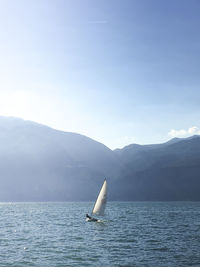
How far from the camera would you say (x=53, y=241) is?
4591cm

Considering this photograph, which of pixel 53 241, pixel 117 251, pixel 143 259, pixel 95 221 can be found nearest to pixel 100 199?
pixel 95 221

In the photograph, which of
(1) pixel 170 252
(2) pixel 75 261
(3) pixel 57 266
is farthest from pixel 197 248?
(3) pixel 57 266

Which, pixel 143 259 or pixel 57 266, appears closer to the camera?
pixel 57 266

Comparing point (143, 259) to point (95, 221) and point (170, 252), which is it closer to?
point (170, 252)

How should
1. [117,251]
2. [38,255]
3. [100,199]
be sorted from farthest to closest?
[100,199] → [117,251] → [38,255]

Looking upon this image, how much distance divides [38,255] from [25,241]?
36.2 ft

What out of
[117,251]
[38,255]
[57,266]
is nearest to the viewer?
[57,266]

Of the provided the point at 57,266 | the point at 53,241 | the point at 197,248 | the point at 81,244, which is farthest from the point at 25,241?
the point at 197,248

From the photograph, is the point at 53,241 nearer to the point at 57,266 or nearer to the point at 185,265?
the point at 57,266

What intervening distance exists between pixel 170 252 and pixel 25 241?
21.1 m

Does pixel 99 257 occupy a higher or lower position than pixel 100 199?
lower

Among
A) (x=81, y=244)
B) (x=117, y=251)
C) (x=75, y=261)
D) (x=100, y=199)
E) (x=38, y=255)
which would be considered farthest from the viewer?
(x=100, y=199)

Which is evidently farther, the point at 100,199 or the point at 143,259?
the point at 100,199

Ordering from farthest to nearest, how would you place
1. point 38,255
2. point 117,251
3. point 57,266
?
point 117,251 → point 38,255 → point 57,266
